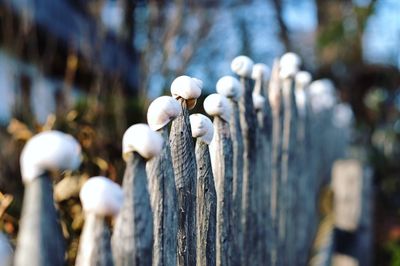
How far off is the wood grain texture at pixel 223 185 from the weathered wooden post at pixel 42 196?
0.80 metres

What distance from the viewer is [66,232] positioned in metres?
2.10

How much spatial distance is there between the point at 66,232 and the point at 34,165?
5.12ft

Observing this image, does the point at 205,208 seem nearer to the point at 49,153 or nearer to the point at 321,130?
the point at 49,153

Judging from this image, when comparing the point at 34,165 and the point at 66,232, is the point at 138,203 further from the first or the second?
the point at 66,232

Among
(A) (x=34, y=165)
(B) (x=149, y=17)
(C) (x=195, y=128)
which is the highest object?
(B) (x=149, y=17)

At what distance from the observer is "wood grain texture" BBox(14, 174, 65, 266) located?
0.63 metres

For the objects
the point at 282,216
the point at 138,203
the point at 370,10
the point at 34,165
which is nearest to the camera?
the point at 34,165

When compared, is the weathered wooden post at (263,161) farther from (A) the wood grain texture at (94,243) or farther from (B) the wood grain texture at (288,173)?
(A) the wood grain texture at (94,243)

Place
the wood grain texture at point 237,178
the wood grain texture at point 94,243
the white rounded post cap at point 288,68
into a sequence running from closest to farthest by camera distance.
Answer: the wood grain texture at point 94,243, the wood grain texture at point 237,178, the white rounded post cap at point 288,68

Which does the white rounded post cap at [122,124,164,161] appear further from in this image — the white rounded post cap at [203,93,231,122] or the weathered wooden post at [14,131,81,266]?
the white rounded post cap at [203,93,231,122]

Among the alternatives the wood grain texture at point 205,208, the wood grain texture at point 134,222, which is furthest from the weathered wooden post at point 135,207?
the wood grain texture at point 205,208

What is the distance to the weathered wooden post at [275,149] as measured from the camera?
2.07 meters

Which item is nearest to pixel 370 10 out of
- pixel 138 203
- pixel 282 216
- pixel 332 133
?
pixel 332 133

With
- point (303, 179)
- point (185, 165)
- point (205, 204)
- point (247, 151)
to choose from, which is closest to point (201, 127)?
point (185, 165)
